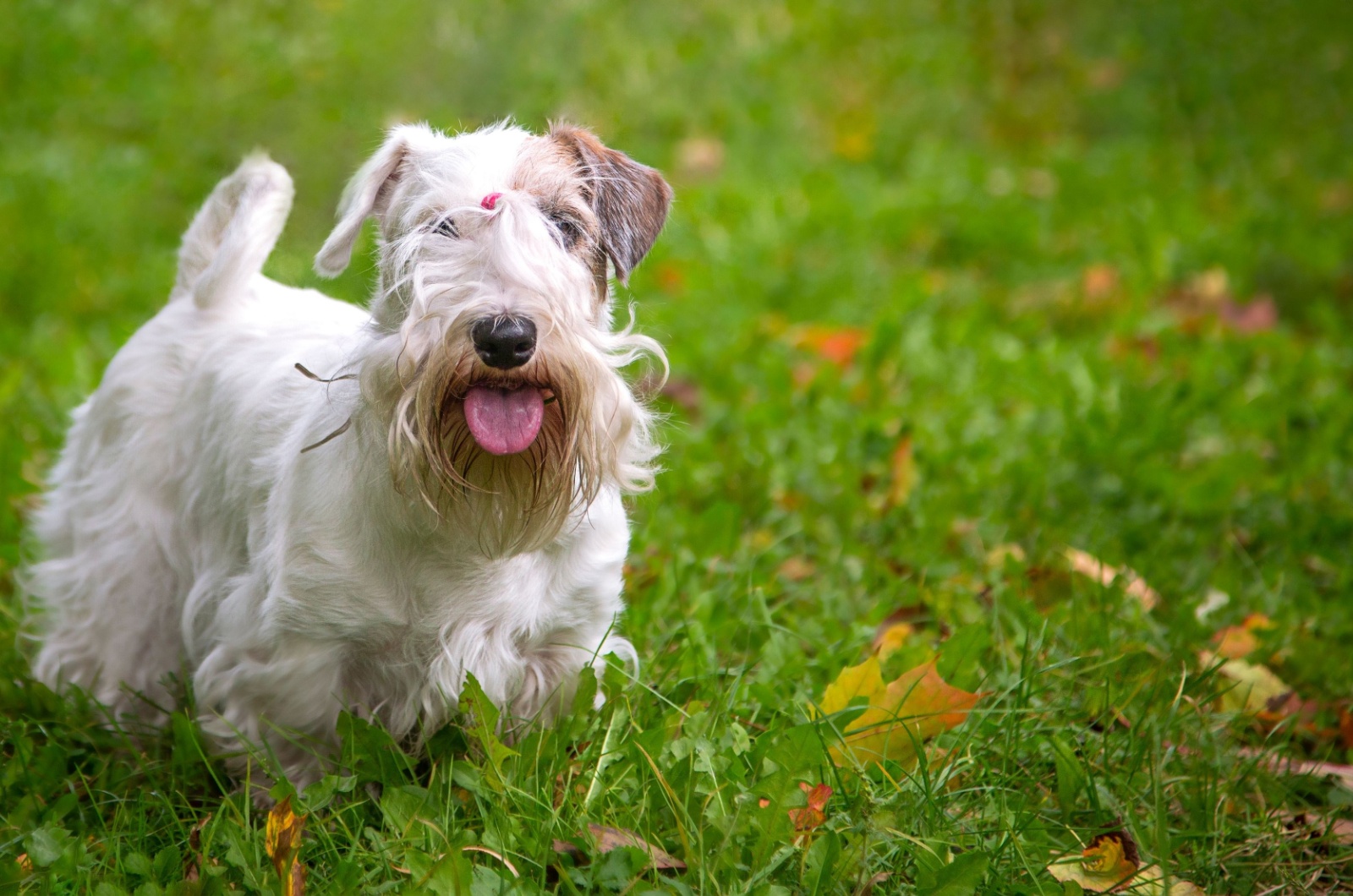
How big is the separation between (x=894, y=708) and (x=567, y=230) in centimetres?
134

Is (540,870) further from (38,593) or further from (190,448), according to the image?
(38,593)

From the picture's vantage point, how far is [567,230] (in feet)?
8.44

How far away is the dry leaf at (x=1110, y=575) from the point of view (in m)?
3.55

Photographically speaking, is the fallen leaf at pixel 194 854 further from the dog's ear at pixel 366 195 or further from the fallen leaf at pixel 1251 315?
the fallen leaf at pixel 1251 315

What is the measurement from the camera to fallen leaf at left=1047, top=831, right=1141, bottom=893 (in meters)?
2.41

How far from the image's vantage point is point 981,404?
511 centimetres

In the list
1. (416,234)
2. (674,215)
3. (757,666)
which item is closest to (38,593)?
(416,234)

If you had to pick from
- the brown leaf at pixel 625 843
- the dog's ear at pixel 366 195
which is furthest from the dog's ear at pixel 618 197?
the brown leaf at pixel 625 843

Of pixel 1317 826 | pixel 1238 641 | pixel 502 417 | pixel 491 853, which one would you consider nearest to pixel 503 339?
pixel 502 417

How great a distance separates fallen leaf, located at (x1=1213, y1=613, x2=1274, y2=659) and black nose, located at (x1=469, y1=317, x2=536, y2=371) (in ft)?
7.38

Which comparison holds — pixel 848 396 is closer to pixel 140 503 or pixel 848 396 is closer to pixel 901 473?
pixel 901 473


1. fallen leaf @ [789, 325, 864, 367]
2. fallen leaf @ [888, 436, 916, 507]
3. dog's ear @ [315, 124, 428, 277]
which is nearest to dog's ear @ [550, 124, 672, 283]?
dog's ear @ [315, 124, 428, 277]

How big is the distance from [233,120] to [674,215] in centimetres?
277

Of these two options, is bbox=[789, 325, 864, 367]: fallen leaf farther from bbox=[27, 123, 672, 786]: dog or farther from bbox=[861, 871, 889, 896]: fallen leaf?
bbox=[861, 871, 889, 896]: fallen leaf
